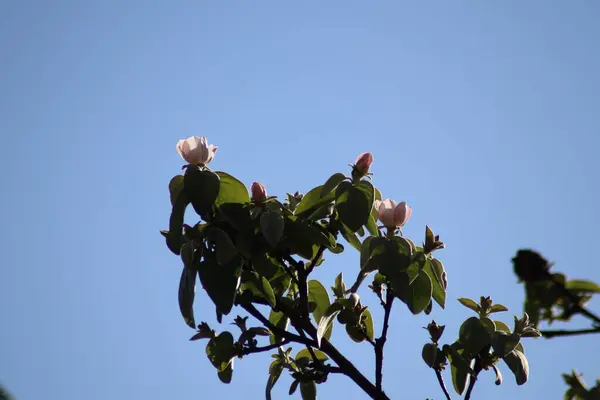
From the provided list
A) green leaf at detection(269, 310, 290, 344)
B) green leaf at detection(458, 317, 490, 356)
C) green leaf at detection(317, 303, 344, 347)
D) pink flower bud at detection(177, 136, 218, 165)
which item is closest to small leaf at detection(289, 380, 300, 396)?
green leaf at detection(269, 310, 290, 344)

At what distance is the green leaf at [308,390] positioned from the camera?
278cm

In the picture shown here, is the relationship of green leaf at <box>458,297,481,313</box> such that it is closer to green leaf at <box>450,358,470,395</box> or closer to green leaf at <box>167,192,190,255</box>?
green leaf at <box>450,358,470,395</box>

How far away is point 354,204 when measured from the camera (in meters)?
2.49

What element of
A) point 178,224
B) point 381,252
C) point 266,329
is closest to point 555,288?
point 381,252

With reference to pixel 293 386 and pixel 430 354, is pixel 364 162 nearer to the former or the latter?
pixel 430 354

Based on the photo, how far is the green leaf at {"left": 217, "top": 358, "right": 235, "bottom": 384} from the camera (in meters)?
2.72

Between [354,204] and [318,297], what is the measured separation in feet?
1.54

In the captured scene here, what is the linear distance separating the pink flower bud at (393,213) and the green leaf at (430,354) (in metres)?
0.40

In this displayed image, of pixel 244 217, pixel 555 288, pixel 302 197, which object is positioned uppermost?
pixel 302 197

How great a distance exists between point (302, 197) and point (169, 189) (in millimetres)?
440

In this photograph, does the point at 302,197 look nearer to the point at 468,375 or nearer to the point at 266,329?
the point at 266,329

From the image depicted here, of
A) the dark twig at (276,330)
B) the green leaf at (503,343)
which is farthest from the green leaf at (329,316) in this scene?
the green leaf at (503,343)

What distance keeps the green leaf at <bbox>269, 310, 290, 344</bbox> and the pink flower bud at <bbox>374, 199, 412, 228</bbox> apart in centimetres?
49

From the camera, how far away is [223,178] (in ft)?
8.43
